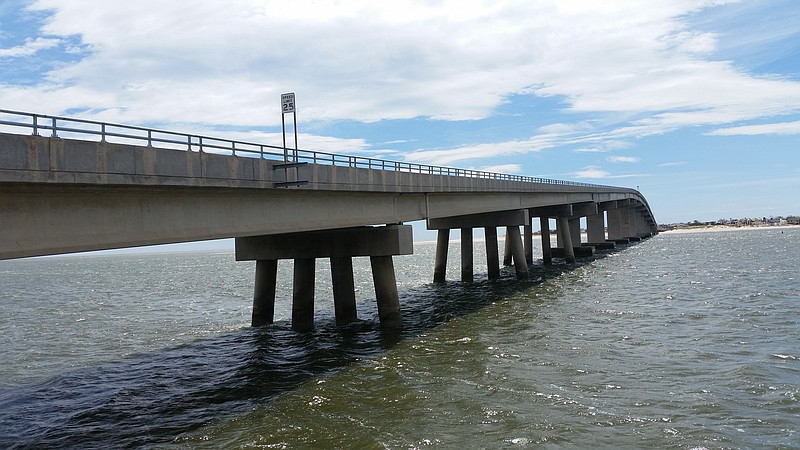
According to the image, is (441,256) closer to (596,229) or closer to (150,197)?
(150,197)

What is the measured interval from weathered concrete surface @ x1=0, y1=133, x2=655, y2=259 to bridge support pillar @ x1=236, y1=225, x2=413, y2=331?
128 centimetres

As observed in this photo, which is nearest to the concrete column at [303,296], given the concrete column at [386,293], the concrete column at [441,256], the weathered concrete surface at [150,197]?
the concrete column at [386,293]

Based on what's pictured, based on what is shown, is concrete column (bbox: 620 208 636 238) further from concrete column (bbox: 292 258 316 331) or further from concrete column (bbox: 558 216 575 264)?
concrete column (bbox: 292 258 316 331)

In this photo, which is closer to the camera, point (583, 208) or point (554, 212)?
point (554, 212)

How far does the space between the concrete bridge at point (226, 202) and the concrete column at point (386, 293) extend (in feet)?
0.16

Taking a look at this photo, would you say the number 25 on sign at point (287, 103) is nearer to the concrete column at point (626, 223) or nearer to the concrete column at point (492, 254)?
the concrete column at point (492, 254)

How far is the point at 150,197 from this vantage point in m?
15.4

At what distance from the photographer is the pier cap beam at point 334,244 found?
27.0m

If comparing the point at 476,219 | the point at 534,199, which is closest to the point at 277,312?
the point at 476,219

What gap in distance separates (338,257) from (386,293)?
9.00 feet

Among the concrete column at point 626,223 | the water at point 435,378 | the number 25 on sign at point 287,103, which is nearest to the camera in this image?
the water at point 435,378

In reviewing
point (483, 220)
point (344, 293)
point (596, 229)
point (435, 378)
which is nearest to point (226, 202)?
point (435, 378)

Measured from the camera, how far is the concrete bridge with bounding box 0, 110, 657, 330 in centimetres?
1255

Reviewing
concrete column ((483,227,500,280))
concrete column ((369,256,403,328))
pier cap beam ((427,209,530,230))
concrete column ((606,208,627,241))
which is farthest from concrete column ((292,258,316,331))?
concrete column ((606,208,627,241))
